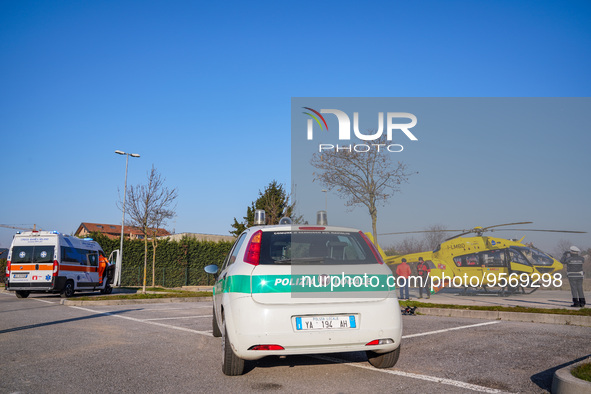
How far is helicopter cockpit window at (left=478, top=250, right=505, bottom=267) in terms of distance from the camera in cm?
2231

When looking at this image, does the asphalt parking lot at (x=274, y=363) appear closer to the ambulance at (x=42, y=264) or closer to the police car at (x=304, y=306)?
the police car at (x=304, y=306)

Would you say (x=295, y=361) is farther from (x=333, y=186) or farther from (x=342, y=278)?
(x=333, y=186)

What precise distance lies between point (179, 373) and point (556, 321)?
824 centimetres

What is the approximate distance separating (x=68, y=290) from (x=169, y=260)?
44.2ft

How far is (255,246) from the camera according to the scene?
5.00 metres

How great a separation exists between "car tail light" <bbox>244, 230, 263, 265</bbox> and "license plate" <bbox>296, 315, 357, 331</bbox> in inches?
28.7

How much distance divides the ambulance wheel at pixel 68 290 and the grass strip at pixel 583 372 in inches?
731

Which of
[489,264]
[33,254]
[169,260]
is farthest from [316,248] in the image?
[169,260]

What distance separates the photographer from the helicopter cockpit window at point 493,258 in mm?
22312

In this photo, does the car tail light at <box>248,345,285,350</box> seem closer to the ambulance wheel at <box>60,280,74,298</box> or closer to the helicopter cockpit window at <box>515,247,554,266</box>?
the ambulance wheel at <box>60,280,74,298</box>

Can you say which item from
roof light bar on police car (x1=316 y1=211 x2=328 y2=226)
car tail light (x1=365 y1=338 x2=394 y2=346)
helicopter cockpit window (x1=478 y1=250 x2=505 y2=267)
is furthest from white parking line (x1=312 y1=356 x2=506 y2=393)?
helicopter cockpit window (x1=478 y1=250 x2=505 y2=267)

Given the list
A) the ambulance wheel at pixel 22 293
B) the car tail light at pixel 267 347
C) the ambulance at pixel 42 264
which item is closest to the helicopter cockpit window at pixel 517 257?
the ambulance at pixel 42 264

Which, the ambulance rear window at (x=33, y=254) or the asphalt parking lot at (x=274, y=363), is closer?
the asphalt parking lot at (x=274, y=363)

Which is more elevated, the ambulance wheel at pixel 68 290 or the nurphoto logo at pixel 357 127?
the nurphoto logo at pixel 357 127
